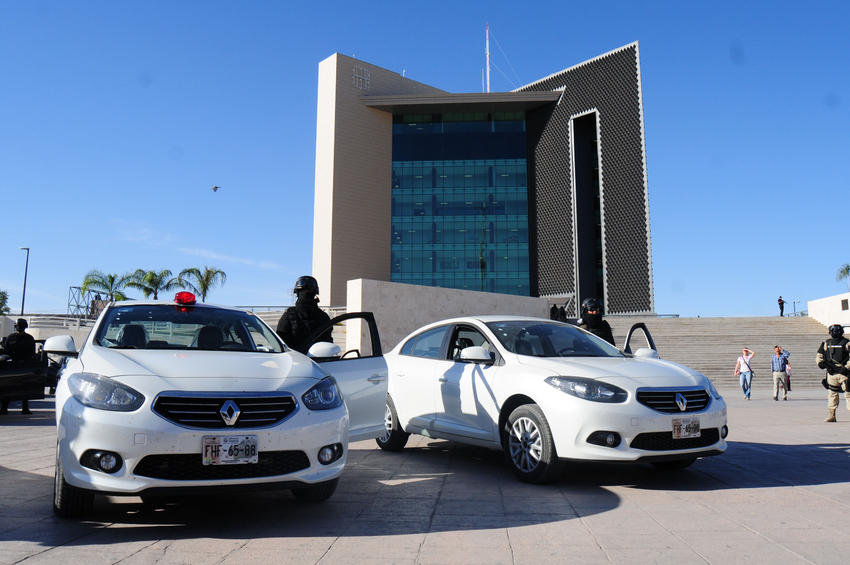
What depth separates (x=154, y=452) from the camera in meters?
3.80

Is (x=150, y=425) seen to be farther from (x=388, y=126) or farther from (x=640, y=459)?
(x=388, y=126)

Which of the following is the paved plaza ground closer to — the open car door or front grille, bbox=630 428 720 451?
front grille, bbox=630 428 720 451

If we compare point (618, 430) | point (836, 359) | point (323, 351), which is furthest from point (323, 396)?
point (836, 359)

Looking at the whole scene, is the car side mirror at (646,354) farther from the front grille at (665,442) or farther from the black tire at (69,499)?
the black tire at (69,499)

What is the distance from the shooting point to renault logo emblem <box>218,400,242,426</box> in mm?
3941

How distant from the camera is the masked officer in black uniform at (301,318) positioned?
6922 mm

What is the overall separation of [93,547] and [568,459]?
3488 millimetres

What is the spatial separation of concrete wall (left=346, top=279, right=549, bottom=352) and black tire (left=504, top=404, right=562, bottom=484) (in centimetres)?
1896

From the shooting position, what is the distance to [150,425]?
12.5ft

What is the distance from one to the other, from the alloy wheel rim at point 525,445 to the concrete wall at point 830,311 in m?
35.6

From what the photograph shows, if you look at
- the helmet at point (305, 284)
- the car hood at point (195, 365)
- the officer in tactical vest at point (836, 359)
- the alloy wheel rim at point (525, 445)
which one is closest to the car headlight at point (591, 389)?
the alloy wheel rim at point (525, 445)

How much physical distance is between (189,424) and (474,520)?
6.46 feet

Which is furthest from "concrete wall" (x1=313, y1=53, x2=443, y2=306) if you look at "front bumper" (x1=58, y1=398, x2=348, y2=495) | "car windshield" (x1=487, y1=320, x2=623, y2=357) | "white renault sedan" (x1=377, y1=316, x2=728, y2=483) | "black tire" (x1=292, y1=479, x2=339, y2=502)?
"front bumper" (x1=58, y1=398, x2=348, y2=495)

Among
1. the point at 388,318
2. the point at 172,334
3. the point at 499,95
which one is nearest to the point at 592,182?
the point at 499,95
